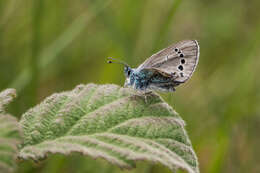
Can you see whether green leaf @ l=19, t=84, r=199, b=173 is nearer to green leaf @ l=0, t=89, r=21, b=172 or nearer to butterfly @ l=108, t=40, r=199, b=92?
green leaf @ l=0, t=89, r=21, b=172

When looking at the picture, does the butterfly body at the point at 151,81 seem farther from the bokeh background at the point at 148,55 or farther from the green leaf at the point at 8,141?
the green leaf at the point at 8,141

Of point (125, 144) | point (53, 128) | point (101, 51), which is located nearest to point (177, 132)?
point (125, 144)

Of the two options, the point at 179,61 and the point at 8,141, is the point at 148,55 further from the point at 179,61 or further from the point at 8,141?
the point at 8,141

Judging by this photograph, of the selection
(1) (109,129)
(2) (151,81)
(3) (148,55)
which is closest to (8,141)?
(1) (109,129)

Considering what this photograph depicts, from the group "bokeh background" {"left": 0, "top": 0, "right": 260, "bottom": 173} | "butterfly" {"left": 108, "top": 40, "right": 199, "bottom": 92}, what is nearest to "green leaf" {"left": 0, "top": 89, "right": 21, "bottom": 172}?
"butterfly" {"left": 108, "top": 40, "right": 199, "bottom": 92}

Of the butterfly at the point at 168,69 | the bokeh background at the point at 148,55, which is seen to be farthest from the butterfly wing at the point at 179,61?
the bokeh background at the point at 148,55

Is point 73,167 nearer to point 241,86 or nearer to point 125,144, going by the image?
point 241,86

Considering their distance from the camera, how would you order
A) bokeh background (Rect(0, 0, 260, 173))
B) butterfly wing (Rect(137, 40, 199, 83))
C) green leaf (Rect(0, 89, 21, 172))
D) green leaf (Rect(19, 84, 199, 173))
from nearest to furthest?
green leaf (Rect(0, 89, 21, 172))
green leaf (Rect(19, 84, 199, 173))
butterfly wing (Rect(137, 40, 199, 83))
bokeh background (Rect(0, 0, 260, 173))
